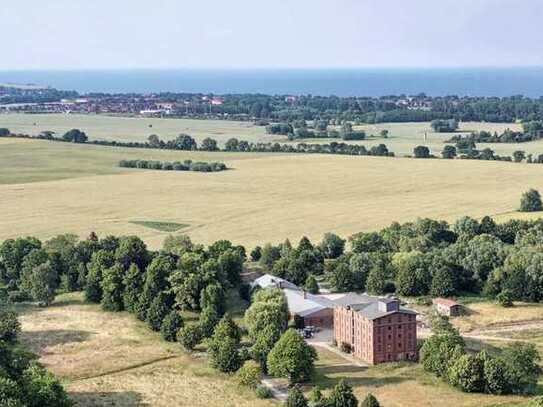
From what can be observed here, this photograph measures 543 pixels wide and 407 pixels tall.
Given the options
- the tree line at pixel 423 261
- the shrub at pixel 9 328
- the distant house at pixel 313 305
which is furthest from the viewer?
the tree line at pixel 423 261

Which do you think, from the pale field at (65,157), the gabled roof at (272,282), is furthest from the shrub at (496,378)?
the pale field at (65,157)

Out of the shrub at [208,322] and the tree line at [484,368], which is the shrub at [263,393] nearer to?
the shrub at [208,322]

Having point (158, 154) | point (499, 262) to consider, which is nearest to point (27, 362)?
point (499, 262)

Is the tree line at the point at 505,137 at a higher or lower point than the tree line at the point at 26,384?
higher

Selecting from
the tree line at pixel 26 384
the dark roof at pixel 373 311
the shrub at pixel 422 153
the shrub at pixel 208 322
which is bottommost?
the shrub at pixel 208 322

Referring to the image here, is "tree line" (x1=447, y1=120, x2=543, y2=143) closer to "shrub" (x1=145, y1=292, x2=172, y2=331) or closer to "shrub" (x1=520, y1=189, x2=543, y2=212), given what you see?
"shrub" (x1=520, y1=189, x2=543, y2=212)

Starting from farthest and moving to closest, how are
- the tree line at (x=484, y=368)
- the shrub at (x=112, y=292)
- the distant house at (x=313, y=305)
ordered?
the shrub at (x=112, y=292)
the distant house at (x=313, y=305)
the tree line at (x=484, y=368)

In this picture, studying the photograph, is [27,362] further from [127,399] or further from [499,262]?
[499,262]
